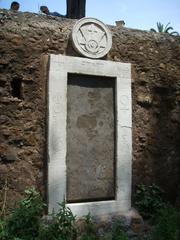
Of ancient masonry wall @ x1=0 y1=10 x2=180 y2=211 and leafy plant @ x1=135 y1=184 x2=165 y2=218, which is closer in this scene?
ancient masonry wall @ x1=0 y1=10 x2=180 y2=211

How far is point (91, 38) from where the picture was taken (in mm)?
3936

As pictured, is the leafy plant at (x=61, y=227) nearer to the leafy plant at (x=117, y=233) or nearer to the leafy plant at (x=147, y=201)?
the leafy plant at (x=117, y=233)

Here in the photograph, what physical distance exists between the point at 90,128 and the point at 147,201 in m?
1.08

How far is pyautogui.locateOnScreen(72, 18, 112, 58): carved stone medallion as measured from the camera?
385 centimetres

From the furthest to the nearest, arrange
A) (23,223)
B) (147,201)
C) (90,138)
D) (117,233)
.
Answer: (147,201)
(90,138)
(117,233)
(23,223)

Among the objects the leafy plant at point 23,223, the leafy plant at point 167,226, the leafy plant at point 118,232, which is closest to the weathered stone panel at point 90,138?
the leafy plant at point 118,232

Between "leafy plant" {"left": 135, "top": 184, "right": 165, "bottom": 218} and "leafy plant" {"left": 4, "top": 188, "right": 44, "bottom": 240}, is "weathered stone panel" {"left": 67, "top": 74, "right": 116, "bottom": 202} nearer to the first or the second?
"leafy plant" {"left": 135, "top": 184, "right": 165, "bottom": 218}

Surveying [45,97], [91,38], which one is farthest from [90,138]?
[91,38]

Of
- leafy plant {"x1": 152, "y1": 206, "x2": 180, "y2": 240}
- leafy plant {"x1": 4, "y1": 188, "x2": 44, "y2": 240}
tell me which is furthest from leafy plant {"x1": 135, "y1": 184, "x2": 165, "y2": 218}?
leafy plant {"x1": 4, "y1": 188, "x2": 44, "y2": 240}

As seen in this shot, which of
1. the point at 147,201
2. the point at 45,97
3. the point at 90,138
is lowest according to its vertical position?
the point at 147,201

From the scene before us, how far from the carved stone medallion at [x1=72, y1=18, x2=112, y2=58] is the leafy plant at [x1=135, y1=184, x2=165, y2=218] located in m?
1.65

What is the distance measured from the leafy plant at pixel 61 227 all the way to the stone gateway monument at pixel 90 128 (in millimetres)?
190

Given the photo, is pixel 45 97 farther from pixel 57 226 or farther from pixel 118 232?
pixel 118 232

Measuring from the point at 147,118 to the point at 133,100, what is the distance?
0.30 meters
